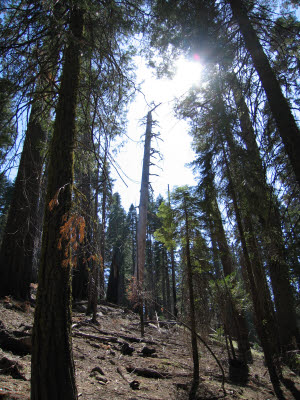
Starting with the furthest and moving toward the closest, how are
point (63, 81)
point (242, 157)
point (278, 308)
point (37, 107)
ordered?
point (278, 308), point (242, 157), point (37, 107), point (63, 81)

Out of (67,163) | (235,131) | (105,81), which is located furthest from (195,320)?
(105,81)

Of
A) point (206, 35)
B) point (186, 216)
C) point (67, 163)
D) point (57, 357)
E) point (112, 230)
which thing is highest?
point (112, 230)

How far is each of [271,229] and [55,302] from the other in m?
4.65

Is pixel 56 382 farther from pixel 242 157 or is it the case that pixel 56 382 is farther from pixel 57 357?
pixel 242 157

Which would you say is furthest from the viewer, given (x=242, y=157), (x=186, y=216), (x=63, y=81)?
(x=186, y=216)

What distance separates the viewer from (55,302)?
2781mm

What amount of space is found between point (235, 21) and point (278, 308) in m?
Result: 8.94

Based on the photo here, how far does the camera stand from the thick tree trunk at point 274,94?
172 inches

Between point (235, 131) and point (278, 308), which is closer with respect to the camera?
point (235, 131)

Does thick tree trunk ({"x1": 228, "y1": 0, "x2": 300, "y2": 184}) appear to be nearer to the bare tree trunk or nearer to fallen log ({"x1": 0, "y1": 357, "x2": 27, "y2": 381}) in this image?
the bare tree trunk

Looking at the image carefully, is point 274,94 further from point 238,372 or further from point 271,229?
point 238,372

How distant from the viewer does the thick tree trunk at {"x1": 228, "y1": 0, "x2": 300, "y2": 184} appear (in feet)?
14.3

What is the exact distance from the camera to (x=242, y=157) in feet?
19.9

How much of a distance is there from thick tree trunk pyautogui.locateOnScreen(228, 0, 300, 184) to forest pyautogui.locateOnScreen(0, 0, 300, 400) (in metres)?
0.02
